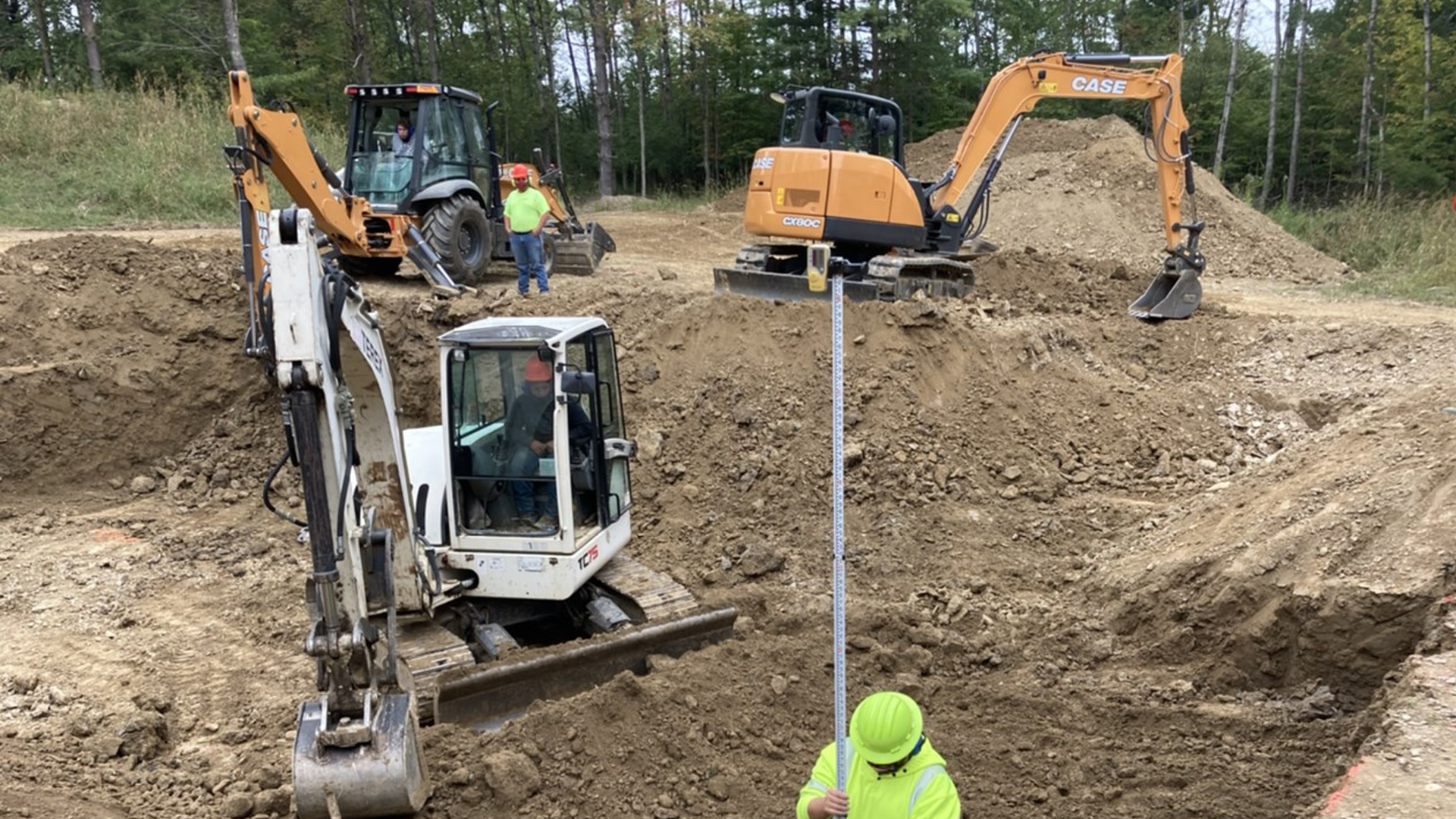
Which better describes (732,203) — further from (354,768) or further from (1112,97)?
(354,768)

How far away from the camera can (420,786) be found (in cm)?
414

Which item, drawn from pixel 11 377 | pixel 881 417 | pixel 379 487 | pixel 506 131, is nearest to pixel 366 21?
pixel 506 131

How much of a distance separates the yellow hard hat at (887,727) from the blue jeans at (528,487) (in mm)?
2763

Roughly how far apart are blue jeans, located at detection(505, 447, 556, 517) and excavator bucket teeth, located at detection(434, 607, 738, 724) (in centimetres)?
73

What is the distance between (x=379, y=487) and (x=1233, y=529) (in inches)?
194

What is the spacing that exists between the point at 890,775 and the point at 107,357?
9193 millimetres

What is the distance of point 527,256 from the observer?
12.1 meters

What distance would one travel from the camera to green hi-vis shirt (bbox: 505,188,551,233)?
11.9 meters

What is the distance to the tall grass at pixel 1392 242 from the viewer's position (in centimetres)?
1381

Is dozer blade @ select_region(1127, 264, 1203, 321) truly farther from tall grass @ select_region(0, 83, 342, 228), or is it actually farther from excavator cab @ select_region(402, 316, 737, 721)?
tall grass @ select_region(0, 83, 342, 228)

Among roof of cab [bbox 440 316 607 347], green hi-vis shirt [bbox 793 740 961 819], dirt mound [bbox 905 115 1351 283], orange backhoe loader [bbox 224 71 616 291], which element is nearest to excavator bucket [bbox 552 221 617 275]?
orange backhoe loader [bbox 224 71 616 291]

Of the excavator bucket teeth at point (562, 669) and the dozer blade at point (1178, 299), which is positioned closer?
the excavator bucket teeth at point (562, 669)

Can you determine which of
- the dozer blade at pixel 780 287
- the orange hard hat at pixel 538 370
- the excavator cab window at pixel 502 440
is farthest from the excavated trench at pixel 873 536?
the orange hard hat at pixel 538 370

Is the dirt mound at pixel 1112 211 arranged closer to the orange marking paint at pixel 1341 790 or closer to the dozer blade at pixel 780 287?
the dozer blade at pixel 780 287
